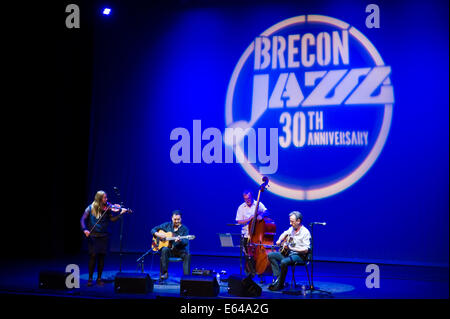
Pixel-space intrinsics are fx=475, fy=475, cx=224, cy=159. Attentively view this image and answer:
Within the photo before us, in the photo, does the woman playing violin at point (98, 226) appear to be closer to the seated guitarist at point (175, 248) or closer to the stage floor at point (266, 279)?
the stage floor at point (266, 279)

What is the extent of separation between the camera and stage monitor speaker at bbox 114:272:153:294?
5.63m

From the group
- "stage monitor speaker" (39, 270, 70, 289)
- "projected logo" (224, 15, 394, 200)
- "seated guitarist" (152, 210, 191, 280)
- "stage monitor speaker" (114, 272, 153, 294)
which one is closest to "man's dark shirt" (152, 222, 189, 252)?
"seated guitarist" (152, 210, 191, 280)

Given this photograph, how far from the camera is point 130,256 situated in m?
9.16

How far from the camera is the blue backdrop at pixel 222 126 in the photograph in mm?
7707

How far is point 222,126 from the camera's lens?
882 cm

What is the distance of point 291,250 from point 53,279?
3.03 m

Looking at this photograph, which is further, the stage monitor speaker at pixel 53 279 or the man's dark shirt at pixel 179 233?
the man's dark shirt at pixel 179 233

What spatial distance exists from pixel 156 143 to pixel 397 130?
4.44m

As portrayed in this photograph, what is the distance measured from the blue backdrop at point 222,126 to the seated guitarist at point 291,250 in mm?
1872

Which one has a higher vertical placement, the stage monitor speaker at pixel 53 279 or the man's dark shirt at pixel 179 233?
the man's dark shirt at pixel 179 233

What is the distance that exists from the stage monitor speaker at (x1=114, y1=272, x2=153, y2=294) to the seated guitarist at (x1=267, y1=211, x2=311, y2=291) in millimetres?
1641

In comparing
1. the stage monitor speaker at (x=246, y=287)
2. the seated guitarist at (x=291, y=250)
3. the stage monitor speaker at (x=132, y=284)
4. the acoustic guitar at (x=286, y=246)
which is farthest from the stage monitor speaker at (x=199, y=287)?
the acoustic guitar at (x=286, y=246)

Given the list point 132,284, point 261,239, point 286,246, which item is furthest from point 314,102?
point 132,284
